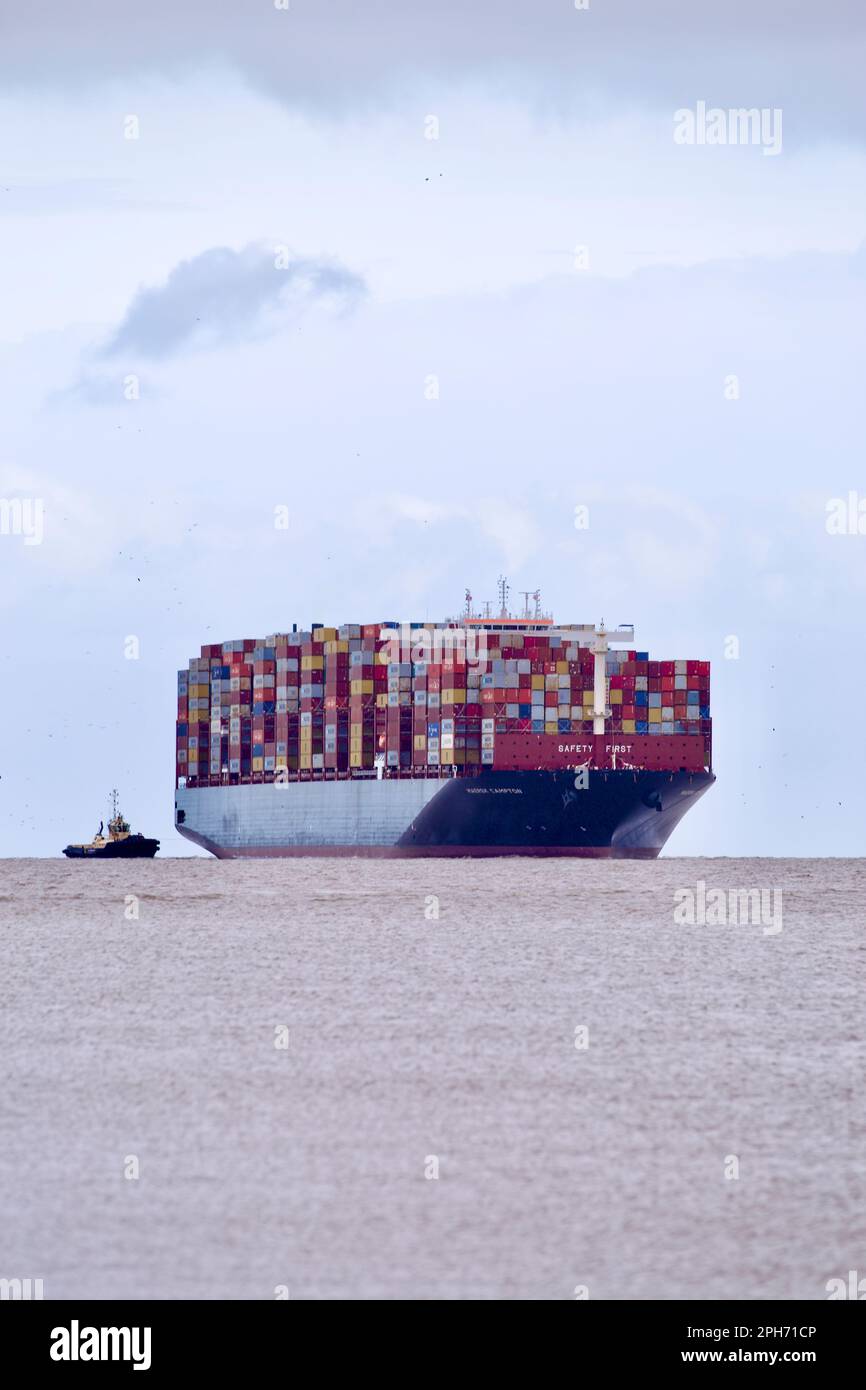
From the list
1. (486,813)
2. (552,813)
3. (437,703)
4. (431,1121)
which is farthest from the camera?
(437,703)

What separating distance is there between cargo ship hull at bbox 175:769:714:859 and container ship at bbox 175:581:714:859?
99mm

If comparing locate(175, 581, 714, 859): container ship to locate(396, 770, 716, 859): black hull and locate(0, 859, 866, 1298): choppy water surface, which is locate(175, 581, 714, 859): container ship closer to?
locate(396, 770, 716, 859): black hull

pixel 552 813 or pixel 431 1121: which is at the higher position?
pixel 552 813

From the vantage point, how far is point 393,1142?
644 inches

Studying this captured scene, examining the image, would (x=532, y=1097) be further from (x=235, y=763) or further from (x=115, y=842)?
(x=115, y=842)

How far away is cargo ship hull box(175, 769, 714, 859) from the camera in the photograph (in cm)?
10831

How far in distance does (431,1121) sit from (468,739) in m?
92.6

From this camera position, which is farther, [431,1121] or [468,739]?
[468,739]

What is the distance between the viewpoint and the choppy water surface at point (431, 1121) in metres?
12.4

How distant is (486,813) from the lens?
4309 inches

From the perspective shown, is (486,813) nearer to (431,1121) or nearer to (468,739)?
(468,739)
